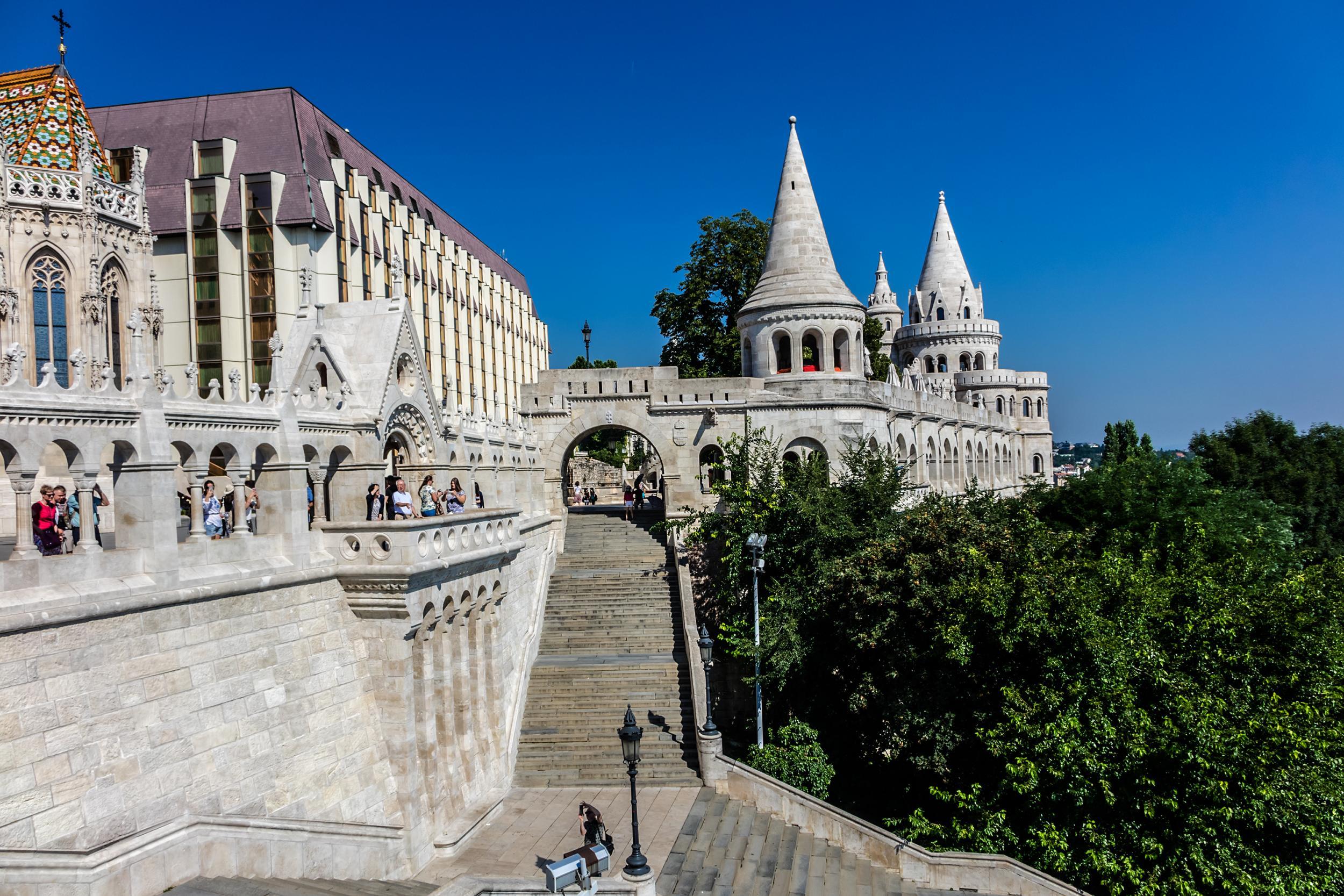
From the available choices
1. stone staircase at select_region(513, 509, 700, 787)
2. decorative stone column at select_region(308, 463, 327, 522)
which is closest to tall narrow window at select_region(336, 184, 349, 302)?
stone staircase at select_region(513, 509, 700, 787)

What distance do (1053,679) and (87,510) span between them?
15.6 metres

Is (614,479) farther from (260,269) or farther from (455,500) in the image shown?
(455,500)

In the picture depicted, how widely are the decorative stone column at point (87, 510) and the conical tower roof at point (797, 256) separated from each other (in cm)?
2256

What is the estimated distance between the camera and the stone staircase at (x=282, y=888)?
951 centimetres

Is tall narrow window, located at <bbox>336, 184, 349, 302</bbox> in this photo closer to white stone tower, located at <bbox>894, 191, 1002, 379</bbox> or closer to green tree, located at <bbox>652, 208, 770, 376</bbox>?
green tree, located at <bbox>652, 208, 770, 376</bbox>

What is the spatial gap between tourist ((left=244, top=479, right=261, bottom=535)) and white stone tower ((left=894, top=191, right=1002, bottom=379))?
51773mm

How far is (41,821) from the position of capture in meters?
9.55

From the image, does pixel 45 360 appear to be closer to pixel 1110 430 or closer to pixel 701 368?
pixel 701 368

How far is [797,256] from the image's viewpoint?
30922 millimetres

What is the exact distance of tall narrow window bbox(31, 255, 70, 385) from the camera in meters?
18.5

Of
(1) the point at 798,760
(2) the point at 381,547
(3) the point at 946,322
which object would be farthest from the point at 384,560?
(3) the point at 946,322

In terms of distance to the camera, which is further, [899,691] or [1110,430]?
[1110,430]

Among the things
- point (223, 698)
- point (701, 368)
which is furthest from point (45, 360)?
point (701, 368)

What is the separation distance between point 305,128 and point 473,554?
25.9 meters
